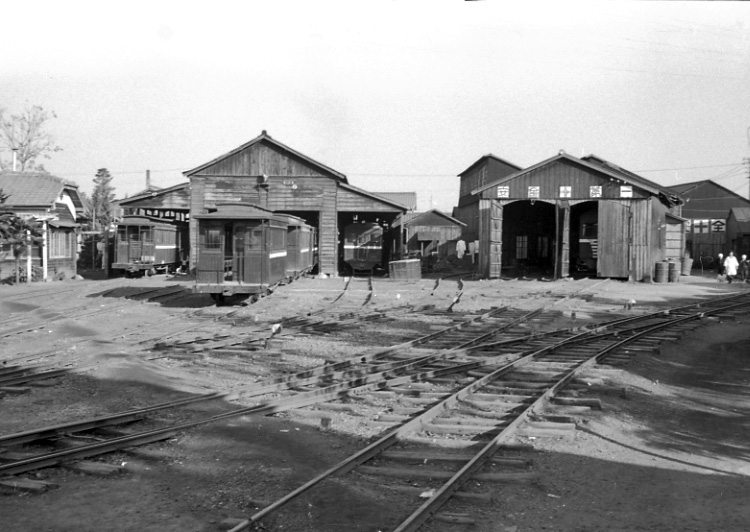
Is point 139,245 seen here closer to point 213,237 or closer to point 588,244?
point 213,237

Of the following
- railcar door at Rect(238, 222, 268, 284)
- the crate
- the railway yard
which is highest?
railcar door at Rect(238, 222, 268, 284)

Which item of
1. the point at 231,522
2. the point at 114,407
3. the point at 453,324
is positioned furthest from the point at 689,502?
the point at 453,324

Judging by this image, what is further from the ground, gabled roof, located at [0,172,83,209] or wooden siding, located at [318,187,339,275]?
gabled roof, located at [0,172,83,209]

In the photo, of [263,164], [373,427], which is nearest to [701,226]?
[263,164]

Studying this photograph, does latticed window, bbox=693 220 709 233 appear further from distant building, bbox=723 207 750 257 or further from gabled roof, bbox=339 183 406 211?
gabled roof, bbox=339 183 406 211

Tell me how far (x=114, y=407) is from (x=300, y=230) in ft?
67.6

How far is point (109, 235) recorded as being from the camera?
39.7m

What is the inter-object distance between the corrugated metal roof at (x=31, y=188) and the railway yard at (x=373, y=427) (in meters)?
17.4

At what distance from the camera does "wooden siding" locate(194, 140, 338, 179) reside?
3559cm

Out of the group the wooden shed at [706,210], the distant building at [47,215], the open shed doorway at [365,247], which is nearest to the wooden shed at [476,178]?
the wooden shed at [706,210]

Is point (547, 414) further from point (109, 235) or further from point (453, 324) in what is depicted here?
point (109, 235)

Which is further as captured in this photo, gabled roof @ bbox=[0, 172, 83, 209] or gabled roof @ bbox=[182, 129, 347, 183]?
gabled roof @ bbox=[182, 129, 347, 183]

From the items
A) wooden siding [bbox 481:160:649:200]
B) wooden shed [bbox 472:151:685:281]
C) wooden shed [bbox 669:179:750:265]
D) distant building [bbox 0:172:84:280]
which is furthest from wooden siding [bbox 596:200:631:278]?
wooden shed [bbox 669:179:750:265]

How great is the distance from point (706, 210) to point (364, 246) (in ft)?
125
